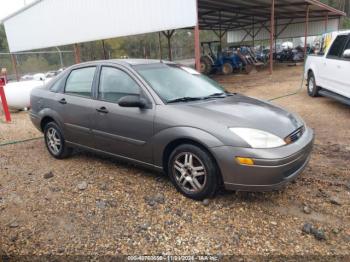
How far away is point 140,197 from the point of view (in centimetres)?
383

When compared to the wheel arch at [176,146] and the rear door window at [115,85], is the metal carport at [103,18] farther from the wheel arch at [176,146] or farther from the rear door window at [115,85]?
the wheel arch at [176,146]

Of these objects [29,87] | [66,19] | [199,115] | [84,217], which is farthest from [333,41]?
[66,19]

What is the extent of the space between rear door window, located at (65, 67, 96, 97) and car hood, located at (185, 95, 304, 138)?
1674 millimetres

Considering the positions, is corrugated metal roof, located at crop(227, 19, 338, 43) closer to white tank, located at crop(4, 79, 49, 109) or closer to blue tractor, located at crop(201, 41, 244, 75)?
blue tractor, located at crop(201, 41, 244, 75)

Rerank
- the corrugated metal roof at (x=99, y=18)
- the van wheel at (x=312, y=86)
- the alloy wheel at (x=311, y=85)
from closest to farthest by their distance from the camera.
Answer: the van wheel at (x=312, y=86) < the alloy wheel at (x=311, y=85) < the corrugated metal roof at (x=99, y=18)

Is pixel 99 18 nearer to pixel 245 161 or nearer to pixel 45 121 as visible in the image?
pixel 45 121

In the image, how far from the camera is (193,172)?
3.57m

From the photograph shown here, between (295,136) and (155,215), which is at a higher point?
(295,136)

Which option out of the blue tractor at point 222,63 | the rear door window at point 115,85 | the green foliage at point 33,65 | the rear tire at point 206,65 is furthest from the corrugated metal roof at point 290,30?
the rear door window at point 115,85

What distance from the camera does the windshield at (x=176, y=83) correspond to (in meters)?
4.01

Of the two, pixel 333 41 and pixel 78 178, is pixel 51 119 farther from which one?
pixel 333 41

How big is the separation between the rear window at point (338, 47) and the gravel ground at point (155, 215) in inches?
147

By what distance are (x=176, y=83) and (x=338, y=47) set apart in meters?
5.54

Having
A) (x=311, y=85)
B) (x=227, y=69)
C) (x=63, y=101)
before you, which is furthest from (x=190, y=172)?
(x=227, y=69)
